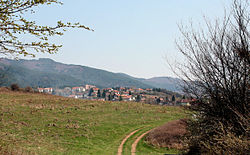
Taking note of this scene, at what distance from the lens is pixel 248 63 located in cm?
1117

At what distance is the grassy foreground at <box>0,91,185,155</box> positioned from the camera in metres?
19.7

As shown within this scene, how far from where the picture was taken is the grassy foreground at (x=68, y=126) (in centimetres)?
1966

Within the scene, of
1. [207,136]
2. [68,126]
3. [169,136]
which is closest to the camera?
[207,136]

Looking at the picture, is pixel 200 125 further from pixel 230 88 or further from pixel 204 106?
pixel 230 88

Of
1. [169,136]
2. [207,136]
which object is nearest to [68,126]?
[169,136]

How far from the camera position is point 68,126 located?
27844mm

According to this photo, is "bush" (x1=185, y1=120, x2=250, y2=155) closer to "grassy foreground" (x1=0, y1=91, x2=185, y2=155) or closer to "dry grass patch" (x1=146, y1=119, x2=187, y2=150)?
"grassy foreground" (x1=0, y1=91, x2=185, y2=155)

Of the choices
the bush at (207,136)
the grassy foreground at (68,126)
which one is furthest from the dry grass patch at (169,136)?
the bush at (207,136)

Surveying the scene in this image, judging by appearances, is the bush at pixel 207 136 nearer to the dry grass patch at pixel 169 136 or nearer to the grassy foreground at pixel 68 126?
the grassy foreground at pixel 68 126

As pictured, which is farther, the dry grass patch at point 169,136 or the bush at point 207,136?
the dry grass patch at point 169,136

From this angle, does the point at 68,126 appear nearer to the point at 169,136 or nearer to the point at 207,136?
the point at 169,136

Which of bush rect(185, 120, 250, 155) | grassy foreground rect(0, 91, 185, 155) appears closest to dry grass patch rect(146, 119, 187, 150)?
grassy foreground rect(0, 91, 185, 155)

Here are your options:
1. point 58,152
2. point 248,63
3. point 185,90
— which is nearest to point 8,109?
point 58,152

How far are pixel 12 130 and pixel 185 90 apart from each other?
1800 cm
